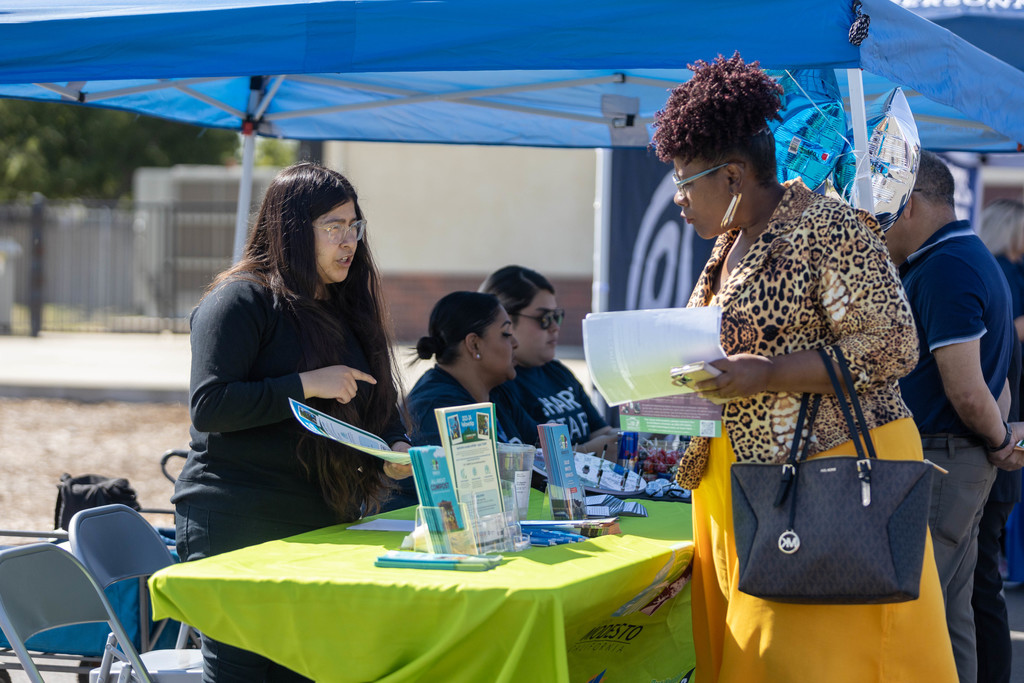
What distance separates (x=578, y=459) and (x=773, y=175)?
132 cm

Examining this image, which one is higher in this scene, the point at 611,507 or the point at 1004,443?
the point at 1004,443

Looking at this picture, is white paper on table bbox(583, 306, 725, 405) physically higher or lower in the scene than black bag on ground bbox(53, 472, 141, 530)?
higher

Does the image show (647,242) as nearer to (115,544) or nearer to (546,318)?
(546,318)

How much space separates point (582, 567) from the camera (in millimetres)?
2191

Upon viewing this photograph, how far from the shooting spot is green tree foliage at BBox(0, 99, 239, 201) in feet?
74.8

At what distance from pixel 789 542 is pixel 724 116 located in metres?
0.87

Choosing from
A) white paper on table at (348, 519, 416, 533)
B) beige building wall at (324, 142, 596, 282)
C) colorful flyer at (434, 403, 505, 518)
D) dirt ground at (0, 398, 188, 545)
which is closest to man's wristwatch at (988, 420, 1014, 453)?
colorful flyer at (434, 403, 505, 518)

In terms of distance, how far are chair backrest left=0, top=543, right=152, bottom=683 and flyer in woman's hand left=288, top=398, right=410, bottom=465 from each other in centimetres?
73

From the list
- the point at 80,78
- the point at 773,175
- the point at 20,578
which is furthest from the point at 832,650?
the point at 80,78

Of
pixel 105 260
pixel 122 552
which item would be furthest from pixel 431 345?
pixel 105 260

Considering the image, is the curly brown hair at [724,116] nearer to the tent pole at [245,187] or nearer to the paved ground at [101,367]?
the tent pole at [245,187]

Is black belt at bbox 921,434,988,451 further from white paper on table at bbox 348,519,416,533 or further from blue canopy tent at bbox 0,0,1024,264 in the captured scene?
white paper on table at bbox 348,519,416,533

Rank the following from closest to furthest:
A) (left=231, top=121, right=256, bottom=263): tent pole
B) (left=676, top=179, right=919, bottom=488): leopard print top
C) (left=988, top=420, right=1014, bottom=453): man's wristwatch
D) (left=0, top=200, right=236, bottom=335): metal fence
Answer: (left=676, top=179, right=919, bottom=488): leopard print top < (left=988, top=420, right=1014, bottom=453): man's wristwatch < (left=231, top=121, right=256, bottom=263): tent pole < (left=0, top=200, right=236, bottom=335): metal fence

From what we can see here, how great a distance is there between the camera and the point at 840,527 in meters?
2.00
